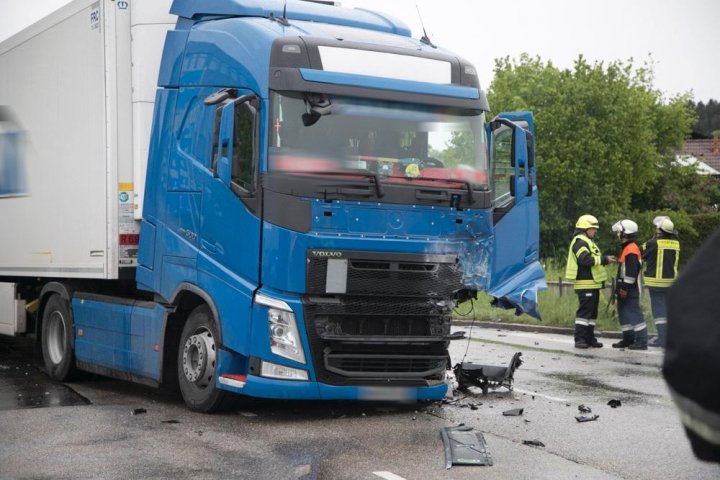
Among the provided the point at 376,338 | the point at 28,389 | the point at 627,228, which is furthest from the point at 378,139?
the point at 627,228

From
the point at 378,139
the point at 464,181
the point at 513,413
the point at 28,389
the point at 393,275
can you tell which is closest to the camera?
the point at 393,275

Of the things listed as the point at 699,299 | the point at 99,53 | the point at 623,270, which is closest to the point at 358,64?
the point at 99,53

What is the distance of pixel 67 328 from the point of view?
11.0m

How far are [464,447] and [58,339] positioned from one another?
5.52 meters

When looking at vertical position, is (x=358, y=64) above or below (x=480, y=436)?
above

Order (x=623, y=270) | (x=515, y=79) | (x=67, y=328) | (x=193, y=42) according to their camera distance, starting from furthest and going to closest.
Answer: (x=515, y=79) < (x=623, y=270) < (x=67, y=328) < (x=193, y=42)

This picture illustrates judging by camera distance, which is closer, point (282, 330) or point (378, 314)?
point (282, 330)

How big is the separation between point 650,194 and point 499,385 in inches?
1821

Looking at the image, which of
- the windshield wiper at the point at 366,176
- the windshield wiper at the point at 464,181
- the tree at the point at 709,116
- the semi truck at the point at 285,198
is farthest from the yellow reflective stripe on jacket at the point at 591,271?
the tree at the point at 709,116

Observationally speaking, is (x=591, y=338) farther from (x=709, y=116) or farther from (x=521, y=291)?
(x=709, y=116)

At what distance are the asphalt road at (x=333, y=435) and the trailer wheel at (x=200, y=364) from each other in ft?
0.47

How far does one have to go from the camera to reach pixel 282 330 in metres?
8.23

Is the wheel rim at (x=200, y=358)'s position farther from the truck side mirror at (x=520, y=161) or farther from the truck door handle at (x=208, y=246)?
the truck side mirror at (x=520, y=161)

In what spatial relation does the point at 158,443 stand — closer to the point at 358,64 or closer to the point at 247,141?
the point at 247,141
